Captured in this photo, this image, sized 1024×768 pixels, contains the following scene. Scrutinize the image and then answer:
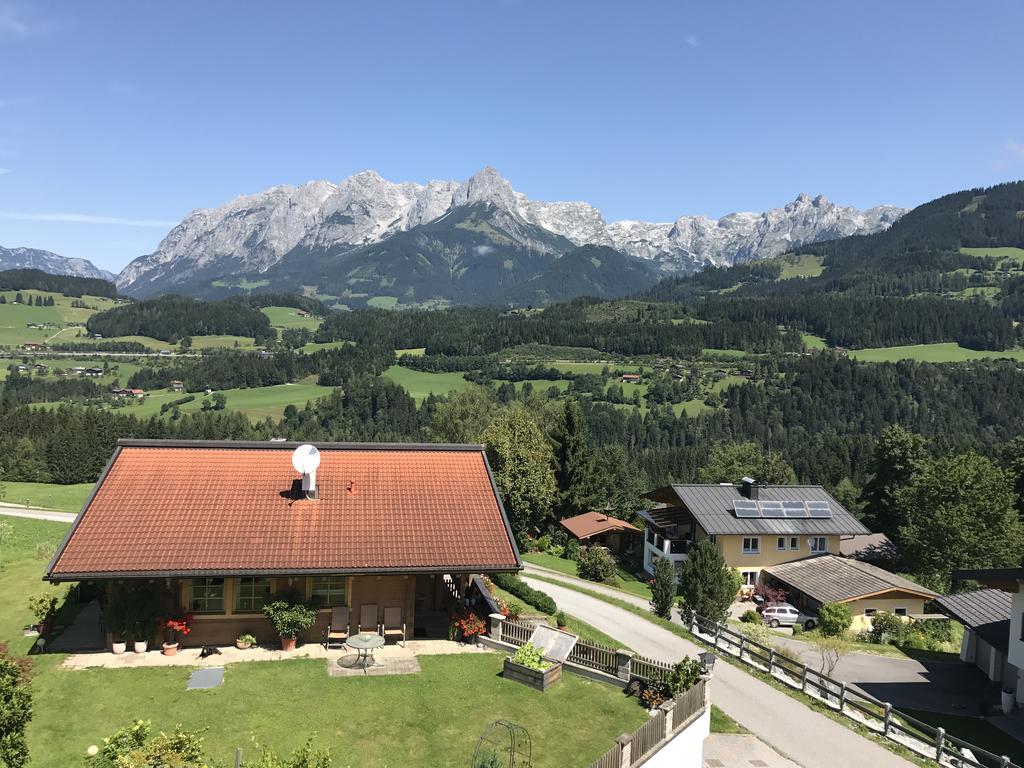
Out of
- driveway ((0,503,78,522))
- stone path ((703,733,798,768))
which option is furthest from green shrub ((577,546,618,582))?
driveway ((0,503,78,522))

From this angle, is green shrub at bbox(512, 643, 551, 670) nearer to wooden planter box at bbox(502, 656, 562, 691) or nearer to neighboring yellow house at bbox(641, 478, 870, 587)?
wooden planter box at bbox(502, 656, 562, 691)

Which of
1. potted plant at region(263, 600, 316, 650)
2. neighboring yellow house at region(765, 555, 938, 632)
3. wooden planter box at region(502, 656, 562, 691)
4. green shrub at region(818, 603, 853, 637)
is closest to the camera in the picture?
wooden planter box at region(502, 656, 562, 691)

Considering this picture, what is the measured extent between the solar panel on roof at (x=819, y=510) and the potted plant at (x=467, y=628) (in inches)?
1548

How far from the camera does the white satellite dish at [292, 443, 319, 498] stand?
Answer: 26000 millimetres

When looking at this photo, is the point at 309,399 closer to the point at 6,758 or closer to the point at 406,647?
the point at 406,647

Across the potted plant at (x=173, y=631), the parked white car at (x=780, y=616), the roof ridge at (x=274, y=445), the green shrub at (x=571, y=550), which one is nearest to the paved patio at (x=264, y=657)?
the potted plant at (x=173, y=631)

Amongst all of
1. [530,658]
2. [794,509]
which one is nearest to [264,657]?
[530,658]

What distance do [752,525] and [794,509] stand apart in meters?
4.35

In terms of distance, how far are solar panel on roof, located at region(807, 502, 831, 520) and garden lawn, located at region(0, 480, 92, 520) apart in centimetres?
5629

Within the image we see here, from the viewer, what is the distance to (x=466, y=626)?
2489 centimetres

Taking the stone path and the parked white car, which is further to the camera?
→ the parked white car

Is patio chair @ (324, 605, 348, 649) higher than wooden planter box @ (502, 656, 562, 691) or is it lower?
higher

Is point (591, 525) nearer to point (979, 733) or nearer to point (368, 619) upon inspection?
point (979, 733)

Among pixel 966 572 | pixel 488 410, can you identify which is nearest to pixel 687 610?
pixel 966 572
